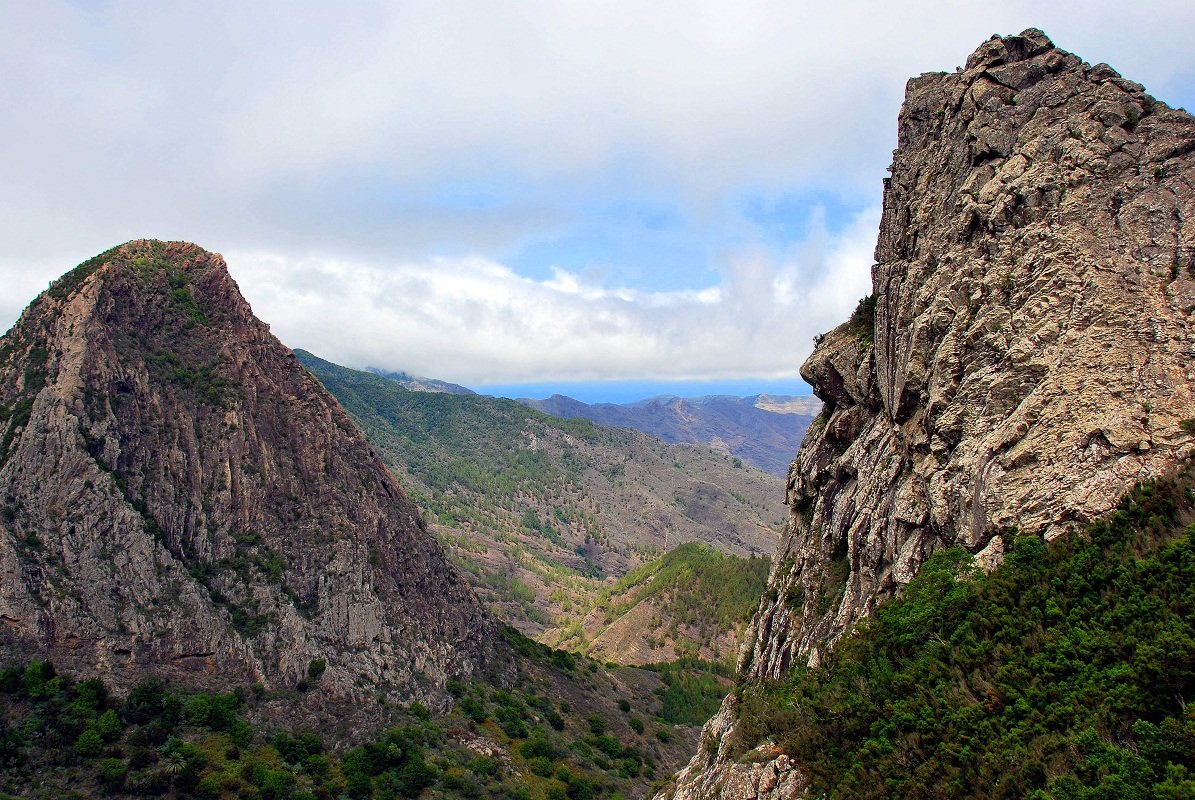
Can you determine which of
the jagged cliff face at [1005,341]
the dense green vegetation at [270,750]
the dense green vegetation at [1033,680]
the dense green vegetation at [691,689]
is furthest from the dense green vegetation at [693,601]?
the dense green vegetation at [1033,680]

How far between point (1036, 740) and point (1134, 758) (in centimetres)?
261

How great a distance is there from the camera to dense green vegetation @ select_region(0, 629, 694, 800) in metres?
45.9

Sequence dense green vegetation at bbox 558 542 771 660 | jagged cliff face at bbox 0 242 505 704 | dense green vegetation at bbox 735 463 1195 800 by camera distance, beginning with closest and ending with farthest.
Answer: dense green vegetation at bbox 735 463 1195 800
jagged cliff face at bbox 0 242 505 704
dense green vegetation at bbox 558 542 771 660

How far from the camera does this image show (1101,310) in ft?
72.2

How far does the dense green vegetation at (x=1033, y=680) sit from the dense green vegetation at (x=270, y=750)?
44.9 metres

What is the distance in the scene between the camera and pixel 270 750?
5419 cm

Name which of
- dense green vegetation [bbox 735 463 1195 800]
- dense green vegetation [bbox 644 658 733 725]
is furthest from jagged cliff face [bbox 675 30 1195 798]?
dense green vegetation [bbox 644 658 733 725]

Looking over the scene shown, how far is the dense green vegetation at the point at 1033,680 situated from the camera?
15102 mm

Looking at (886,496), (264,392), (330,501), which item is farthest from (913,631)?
(264,392)

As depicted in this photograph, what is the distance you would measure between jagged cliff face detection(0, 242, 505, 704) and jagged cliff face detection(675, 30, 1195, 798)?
4773cm

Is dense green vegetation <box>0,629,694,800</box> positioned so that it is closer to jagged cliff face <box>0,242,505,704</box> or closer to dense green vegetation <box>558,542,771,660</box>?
jagged cliff face <box>0,242,505,704</box>

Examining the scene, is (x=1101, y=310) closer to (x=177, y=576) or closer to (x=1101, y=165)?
(x=1101, y=165)

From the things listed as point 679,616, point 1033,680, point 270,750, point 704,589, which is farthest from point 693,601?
point 1033,680

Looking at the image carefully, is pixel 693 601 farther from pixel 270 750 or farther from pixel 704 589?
pixel 270 750
